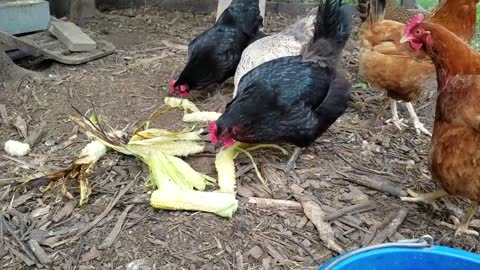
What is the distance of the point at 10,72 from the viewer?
438cm

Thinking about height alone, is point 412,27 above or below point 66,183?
above

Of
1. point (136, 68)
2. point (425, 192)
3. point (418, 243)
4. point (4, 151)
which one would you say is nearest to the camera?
point (418, 243)

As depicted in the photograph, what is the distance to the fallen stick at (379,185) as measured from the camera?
313 cm

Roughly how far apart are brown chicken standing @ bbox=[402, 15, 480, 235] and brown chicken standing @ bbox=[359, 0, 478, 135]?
71 cm

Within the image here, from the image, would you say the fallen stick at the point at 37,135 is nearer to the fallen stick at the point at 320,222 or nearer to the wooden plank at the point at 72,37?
the wooden plank at the point at 72,37

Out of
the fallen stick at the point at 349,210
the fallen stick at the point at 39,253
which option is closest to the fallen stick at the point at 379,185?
the fallen stick at the point at 349,210

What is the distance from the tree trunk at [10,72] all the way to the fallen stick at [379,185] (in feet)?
9.02

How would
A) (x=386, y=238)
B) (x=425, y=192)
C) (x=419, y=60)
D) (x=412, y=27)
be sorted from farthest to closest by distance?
1. (x=419, y=60)
2. (x=425, y=192)
3. (x=412, y=27)
4. (x=386, y=238)

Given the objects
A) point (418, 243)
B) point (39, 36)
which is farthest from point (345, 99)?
point (39, 36)

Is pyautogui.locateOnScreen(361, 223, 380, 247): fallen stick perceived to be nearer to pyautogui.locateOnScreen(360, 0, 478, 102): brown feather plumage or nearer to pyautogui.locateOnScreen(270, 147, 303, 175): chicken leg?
pyautogui.locateOnScreen(270, 147, 303, 175): chicken leg

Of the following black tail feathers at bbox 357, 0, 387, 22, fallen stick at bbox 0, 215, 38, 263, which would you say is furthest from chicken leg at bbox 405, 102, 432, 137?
fallen stick at bbox 0, 215, 38, 263

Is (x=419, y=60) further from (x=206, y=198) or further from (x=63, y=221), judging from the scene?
(x=63, y=221)

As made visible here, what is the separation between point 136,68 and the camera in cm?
479

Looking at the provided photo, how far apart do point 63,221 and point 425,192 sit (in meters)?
2.08
